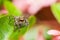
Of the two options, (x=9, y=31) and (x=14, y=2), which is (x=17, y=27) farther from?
(x=14, y=2)

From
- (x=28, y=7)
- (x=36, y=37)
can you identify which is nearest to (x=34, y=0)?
(x=28, y=7)

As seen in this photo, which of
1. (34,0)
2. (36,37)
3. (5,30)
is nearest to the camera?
(5,30)

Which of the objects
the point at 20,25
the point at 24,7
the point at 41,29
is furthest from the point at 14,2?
the point at 20,25

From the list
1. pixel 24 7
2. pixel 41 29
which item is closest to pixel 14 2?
pixel 24 7

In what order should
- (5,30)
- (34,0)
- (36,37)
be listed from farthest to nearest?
(34,0), (36,37), (5,30)

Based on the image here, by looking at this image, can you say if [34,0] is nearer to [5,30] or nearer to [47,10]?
[47,10]

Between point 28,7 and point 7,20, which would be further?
point 28,7

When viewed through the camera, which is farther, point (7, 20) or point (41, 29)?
point (41, 29)
